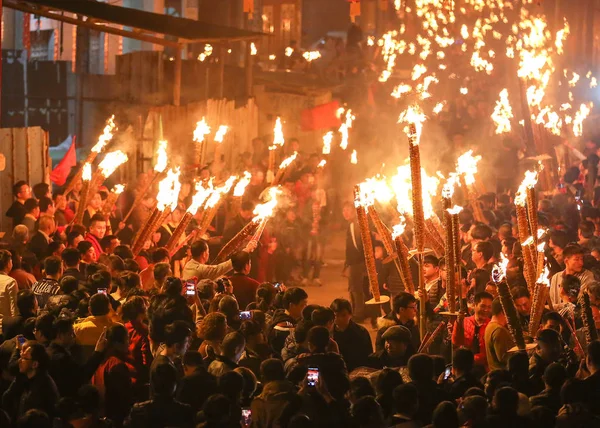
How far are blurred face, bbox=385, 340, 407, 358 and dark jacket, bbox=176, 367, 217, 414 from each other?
1521 mm

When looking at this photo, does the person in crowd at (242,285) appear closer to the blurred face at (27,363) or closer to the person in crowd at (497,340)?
the person in crowd at (497,340)

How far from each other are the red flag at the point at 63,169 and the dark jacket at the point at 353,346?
799 centimetres

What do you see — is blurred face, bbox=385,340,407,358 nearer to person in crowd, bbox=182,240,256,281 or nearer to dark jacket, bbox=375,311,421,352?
dark jacket, bbox=375,311,421,352

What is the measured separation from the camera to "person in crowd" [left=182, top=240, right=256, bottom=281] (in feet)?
32.4

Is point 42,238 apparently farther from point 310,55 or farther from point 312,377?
point 310,55

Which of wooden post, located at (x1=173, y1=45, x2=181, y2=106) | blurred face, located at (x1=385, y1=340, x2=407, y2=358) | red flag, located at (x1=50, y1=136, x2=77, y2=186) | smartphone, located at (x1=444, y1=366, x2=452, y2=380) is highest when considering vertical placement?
wooden post, located at (x1=173, y1=45, x2=181, y2=106)

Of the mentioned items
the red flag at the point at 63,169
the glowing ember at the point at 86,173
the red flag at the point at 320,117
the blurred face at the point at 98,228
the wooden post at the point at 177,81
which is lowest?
the blurred face at the point at 98,228

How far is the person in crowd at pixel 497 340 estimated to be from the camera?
754cm

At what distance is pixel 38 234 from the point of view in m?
11.2

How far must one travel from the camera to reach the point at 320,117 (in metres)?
23.2

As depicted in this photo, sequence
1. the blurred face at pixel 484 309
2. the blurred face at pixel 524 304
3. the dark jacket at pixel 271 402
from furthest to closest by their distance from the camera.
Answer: the blurred face at pixel 524 304 < the blurred face at pixel 484 309 < the dark jacket at pixel 271 402

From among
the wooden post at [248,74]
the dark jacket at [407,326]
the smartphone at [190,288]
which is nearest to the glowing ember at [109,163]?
the smartphone at [190,288]

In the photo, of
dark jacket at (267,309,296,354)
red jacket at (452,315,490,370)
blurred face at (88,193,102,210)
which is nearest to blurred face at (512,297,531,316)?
red jacket at (452,315,490,370)

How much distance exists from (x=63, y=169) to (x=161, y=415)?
31.3ft
